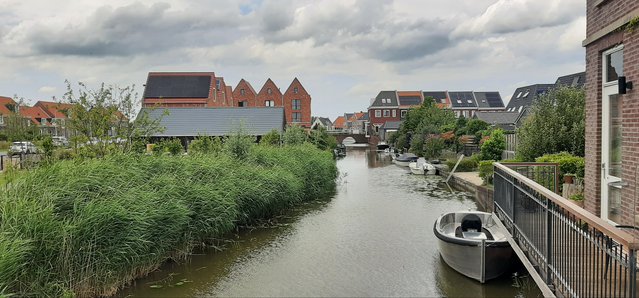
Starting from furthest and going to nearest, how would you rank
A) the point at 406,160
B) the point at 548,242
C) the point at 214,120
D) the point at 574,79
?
the point at 574,79 < the point at 214,120 < the point at 406,160 < the point at 548,242

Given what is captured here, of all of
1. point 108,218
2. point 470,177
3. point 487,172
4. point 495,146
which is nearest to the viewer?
point 108,218

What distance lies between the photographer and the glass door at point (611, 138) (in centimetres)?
710

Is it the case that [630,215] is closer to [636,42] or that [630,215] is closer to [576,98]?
[636,42]

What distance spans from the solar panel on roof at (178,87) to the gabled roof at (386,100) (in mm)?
29679

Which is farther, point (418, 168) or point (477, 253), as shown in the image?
point (418, 168)

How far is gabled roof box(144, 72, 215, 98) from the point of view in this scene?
58781 mm

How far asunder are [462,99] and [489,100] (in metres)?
4.08

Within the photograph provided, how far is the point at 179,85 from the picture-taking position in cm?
5975

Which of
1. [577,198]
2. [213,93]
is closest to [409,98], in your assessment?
[213,93]

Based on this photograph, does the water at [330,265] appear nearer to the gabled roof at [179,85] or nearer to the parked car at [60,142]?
the parked car at [60,142]

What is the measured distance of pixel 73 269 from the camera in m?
7.48

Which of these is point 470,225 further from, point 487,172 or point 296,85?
point 296,85

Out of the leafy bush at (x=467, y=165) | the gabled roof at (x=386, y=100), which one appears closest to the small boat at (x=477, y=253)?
the leafy bush at (x=467, y=165)

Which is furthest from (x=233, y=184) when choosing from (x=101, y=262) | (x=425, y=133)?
(x=425, y=133)
